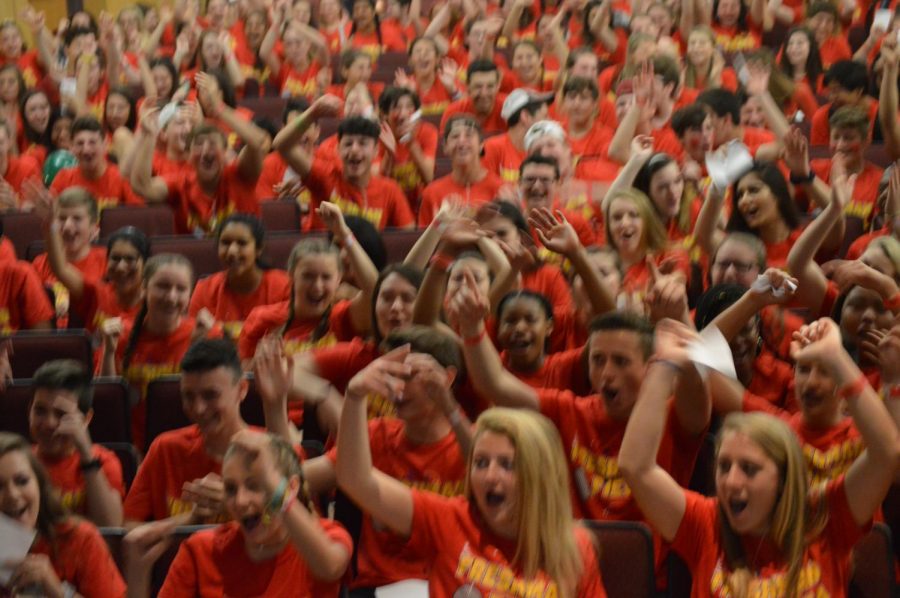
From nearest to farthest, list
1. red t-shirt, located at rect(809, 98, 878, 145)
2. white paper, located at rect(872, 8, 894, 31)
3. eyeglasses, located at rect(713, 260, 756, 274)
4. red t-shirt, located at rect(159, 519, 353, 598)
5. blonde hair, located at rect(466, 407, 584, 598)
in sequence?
blonde hair, located at rect(466, 407, 584, 598) < red t-shirt, located at rect(159, 519, 353, 598) < eyeglasses, located at rect(713, 260, 756, 274) < red t-shirt, located at rect(809, 98, 878, 145) < white paper, located at rect(872, 8, 894, 31)

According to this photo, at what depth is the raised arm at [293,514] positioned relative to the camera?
2.20 meters

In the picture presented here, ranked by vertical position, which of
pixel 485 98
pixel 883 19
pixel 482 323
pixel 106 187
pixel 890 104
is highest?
pixel 883 19

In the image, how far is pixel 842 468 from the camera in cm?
255

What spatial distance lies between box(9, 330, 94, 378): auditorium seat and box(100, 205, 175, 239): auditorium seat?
1.17 metres

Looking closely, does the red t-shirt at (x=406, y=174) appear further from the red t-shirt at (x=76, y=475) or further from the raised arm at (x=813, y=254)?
the red t-shirt at (x=76, y=475)

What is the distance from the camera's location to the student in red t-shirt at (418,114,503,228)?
15.2ft

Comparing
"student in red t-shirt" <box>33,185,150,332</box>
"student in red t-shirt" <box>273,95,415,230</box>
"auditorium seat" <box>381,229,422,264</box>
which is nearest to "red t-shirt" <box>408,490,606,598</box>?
"student in red t-shirt" <box>33,185,150,332</box>

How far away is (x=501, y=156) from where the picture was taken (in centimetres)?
519

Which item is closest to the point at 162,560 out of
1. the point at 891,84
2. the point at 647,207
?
the point at 647,207

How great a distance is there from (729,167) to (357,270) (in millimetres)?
1196

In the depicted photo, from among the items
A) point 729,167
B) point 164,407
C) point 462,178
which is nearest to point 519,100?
point 462,178

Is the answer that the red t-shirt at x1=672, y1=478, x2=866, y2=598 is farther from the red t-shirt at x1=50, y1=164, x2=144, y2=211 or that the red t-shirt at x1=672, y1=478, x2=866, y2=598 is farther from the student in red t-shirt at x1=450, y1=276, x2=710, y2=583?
the red t-shirt at x1=50, y1=164, x2=144, y2=211

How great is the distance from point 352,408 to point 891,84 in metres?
3.40

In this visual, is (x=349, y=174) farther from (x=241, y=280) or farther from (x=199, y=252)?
(x=241, y=280)
